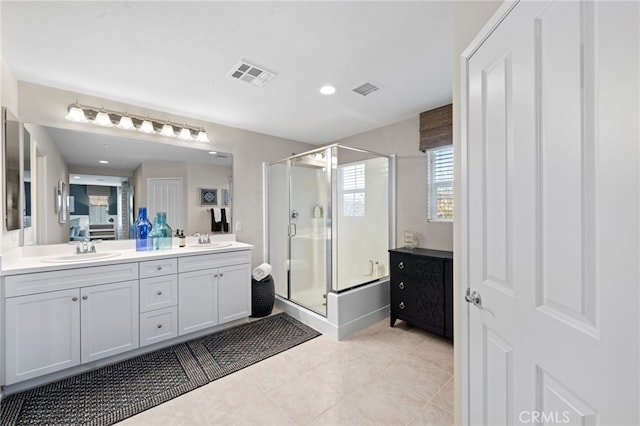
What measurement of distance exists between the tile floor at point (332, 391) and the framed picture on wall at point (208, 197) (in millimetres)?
1896

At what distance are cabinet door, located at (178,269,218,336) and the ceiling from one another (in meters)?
1.76

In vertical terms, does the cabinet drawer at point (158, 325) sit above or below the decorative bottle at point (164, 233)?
below

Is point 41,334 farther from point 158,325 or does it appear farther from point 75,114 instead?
point 75,114

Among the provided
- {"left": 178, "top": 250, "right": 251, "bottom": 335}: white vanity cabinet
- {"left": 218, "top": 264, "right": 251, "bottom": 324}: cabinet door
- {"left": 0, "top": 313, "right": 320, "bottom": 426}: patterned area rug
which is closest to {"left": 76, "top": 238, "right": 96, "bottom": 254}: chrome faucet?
{"left": 178, "top": 250, "right": 251, "bottom": 335}: white vanity cabinet

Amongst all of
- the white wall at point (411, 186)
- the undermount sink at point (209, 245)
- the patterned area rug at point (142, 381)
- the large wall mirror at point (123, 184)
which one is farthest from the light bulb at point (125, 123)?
the white wall at point (411, 186)

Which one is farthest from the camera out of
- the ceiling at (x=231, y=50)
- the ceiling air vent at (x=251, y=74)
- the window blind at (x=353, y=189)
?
the window blind at (x=353, y=189)

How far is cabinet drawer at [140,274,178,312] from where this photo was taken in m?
2.35

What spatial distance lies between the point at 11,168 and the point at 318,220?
2.66 meters

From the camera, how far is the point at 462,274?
1.28 meters

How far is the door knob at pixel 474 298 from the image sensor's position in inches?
45.2

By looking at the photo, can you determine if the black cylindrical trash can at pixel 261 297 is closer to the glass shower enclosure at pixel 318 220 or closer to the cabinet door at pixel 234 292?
the cabinet door at pixel 234 292

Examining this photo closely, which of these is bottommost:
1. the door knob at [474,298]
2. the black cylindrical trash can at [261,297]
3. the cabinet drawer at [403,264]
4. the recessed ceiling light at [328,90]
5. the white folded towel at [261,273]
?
the black cylindrical trash can at [261,297]

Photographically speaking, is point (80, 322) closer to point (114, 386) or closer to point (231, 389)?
point (114, 386)

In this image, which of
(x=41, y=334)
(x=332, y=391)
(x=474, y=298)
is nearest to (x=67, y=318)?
(x=41, y=334)
